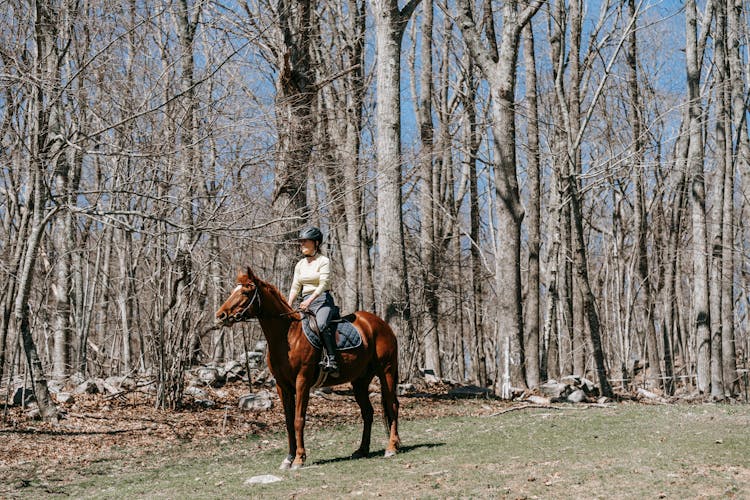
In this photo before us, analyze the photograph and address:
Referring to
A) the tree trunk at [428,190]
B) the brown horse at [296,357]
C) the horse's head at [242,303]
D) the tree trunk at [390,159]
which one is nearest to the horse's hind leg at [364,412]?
the brown horse at [296,357]

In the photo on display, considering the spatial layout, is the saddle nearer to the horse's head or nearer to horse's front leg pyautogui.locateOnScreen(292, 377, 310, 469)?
horse's front leg pyautogui.locateOnScreen(292, 377, 310, 469)

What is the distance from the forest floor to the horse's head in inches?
69.7

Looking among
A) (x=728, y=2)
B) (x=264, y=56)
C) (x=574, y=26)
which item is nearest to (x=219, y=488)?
(x=264, y=56)

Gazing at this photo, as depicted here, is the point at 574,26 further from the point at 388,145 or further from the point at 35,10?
the point at 35,10

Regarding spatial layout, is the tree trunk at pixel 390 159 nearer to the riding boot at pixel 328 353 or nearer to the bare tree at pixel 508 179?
the bare tree at pixel 508 179

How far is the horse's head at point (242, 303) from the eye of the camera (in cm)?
884

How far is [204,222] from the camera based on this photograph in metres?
12.6

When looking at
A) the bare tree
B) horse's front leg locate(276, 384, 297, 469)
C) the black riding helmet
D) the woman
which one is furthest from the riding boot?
the bare tree

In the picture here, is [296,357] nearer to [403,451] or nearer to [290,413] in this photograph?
[290,413]

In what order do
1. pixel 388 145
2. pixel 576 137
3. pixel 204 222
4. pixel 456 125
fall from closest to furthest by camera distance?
1. pixel 204 222
2. pixel 388 145
3. pixel 576 137
4. pixel 456 125

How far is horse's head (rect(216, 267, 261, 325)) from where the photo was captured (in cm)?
884

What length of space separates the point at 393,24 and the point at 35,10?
298 inches

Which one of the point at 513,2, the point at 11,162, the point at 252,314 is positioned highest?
the point at 513,2

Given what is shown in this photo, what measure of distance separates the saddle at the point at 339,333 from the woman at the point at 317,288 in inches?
2.8
